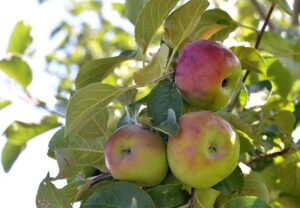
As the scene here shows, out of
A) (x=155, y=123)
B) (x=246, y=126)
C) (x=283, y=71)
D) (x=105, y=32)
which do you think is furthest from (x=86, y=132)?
(x=105, y=32)

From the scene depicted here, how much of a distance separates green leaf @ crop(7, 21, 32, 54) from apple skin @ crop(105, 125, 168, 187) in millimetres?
1004

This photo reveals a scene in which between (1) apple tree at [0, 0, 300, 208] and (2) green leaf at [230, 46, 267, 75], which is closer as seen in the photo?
(1) apple tree at [0, 0, 300, 208]

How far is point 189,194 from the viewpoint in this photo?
1.11m

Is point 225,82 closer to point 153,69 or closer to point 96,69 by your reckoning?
point 153,69

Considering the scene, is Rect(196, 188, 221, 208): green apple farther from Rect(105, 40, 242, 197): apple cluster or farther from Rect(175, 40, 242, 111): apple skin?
Rect(175, 40, 242, 111): apple skin

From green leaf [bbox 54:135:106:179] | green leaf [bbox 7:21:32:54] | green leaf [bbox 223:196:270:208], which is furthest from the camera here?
green leaf [bbox 7:21:32:54]

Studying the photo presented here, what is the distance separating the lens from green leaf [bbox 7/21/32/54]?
2033mm

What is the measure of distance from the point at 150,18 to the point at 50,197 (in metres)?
0.39

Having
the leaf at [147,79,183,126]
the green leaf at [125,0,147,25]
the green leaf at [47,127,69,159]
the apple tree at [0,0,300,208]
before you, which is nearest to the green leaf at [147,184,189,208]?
the apple tree at [0,0,300,208]

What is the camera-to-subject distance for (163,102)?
115 centimetres

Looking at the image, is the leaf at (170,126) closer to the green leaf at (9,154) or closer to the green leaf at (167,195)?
the green leaf at (167,195)

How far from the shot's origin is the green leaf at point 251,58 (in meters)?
1.31

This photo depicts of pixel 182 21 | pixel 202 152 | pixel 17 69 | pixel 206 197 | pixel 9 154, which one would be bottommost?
→ pixel 9 154

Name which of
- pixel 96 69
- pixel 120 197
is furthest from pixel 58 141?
pixel 120 197
